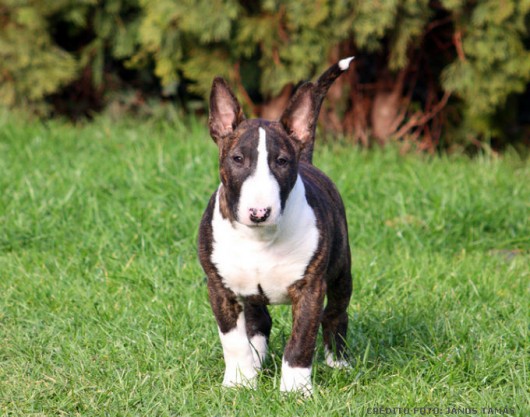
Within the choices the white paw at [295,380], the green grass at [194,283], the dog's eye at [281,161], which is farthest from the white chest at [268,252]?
the green grass at [194,283]

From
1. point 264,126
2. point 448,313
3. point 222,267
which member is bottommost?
point 448,313

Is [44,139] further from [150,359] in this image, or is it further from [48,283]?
[150,359]

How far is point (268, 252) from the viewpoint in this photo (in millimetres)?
3949

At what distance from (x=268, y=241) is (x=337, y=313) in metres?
0.71

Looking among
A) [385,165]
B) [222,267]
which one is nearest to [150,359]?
[222,267]

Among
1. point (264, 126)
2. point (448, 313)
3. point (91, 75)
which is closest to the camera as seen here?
point (264, 126)

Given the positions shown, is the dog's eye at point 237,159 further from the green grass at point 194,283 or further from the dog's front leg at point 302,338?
the green grass at point 194,283

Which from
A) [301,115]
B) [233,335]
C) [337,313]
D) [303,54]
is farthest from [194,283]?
[303,54]

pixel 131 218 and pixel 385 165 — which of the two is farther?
pixel 385 165

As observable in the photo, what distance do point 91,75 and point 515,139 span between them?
4270 millimetres

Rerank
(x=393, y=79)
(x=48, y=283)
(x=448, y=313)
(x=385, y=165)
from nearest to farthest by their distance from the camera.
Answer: (x=448, y=313)
(x=48, y=283)
(x=385, y=165)
(x=393, y=79)

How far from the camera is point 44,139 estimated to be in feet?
26.8

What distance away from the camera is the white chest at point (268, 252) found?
155 inches

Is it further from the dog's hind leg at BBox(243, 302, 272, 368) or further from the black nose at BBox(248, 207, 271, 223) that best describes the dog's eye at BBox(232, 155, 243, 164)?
the dog's hind leg at BBox(243, 302, 272, 368)
